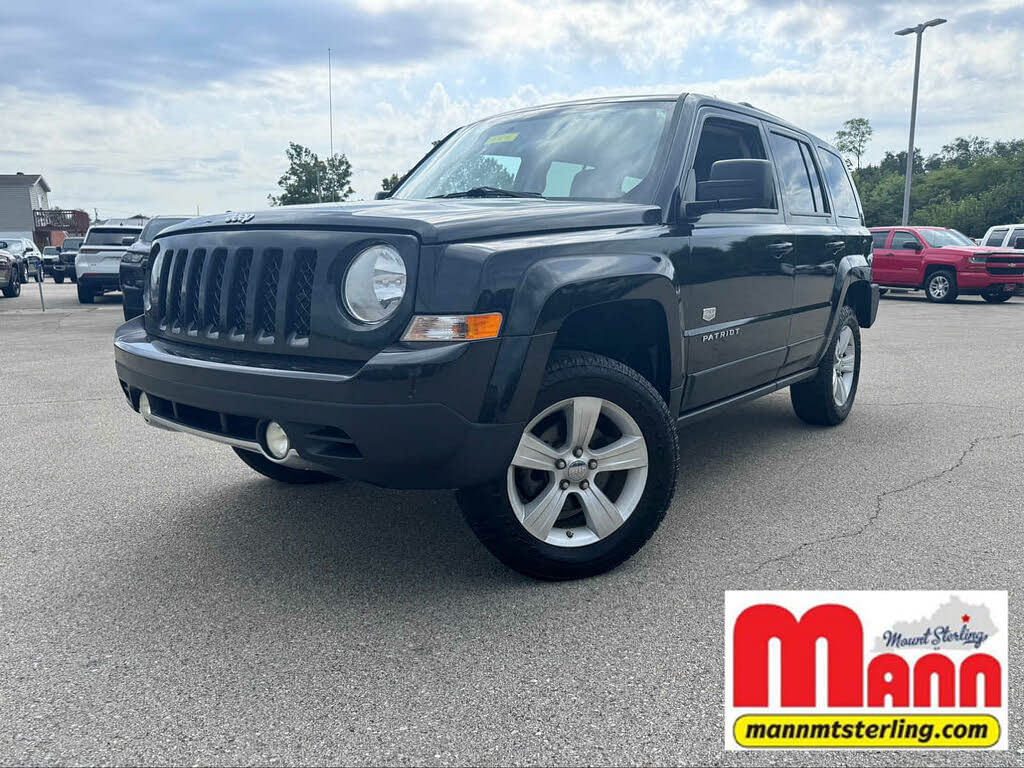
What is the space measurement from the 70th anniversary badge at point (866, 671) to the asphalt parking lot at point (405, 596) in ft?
0.21

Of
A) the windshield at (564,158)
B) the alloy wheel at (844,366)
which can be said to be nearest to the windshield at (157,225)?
the windshield at (564,158)

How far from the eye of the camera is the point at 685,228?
3.68 metres

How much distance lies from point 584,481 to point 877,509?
1.69 meters

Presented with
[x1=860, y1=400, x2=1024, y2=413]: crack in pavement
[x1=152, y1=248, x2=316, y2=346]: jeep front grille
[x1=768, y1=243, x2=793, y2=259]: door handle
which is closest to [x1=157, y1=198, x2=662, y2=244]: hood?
[x1=152, y1=248, x2=316, y2=346]: jeep front grille

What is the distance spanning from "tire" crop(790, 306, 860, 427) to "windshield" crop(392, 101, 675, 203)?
2.25 meters

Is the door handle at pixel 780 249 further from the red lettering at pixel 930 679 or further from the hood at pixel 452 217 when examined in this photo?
the red lettering at pixel 930 679

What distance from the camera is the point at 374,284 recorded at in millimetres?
2809

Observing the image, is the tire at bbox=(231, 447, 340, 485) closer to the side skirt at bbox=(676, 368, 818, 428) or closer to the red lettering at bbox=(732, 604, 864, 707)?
the side skirt at bbox=(676, 368, 818, 428)

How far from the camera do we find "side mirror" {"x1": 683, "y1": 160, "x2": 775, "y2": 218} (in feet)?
11.8

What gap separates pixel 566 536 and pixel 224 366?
4.43 feet

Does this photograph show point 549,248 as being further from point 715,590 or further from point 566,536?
point 715,590

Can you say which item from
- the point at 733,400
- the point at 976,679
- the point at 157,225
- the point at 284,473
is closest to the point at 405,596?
the point at 284,473

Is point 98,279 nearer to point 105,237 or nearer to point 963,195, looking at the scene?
point 105,237

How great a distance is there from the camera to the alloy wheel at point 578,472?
121 inches
